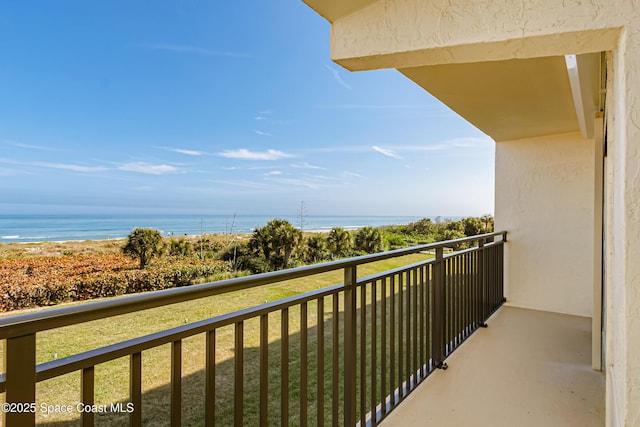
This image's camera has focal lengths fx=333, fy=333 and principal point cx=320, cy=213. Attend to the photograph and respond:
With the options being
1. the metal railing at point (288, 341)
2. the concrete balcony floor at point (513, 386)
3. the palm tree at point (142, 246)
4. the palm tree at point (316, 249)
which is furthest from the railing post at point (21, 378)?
the palm tree at point (142, 246)

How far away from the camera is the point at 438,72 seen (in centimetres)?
226

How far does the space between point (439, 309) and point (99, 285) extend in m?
9.46

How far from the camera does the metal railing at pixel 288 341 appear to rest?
663 mm

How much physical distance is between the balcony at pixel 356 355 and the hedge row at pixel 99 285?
630cm

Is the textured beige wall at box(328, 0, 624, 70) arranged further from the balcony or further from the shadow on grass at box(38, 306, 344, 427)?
the shadow on grass at box(38, 306, 344, 427)

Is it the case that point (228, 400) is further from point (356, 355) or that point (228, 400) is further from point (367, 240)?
point (367, 240)

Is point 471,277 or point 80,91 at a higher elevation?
point 80,91

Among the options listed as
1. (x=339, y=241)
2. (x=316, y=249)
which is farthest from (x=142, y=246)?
(x=339, y=241)

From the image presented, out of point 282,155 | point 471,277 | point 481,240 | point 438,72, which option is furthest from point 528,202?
point 282,155

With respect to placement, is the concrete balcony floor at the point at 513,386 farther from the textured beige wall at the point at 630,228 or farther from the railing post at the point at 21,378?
the railing post at the point at 21,378

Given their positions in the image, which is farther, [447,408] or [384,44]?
[447,408]

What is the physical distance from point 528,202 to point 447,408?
319 centimetres

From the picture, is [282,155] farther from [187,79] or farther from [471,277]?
[471,277]

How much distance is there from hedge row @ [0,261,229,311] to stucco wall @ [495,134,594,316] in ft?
27.2
